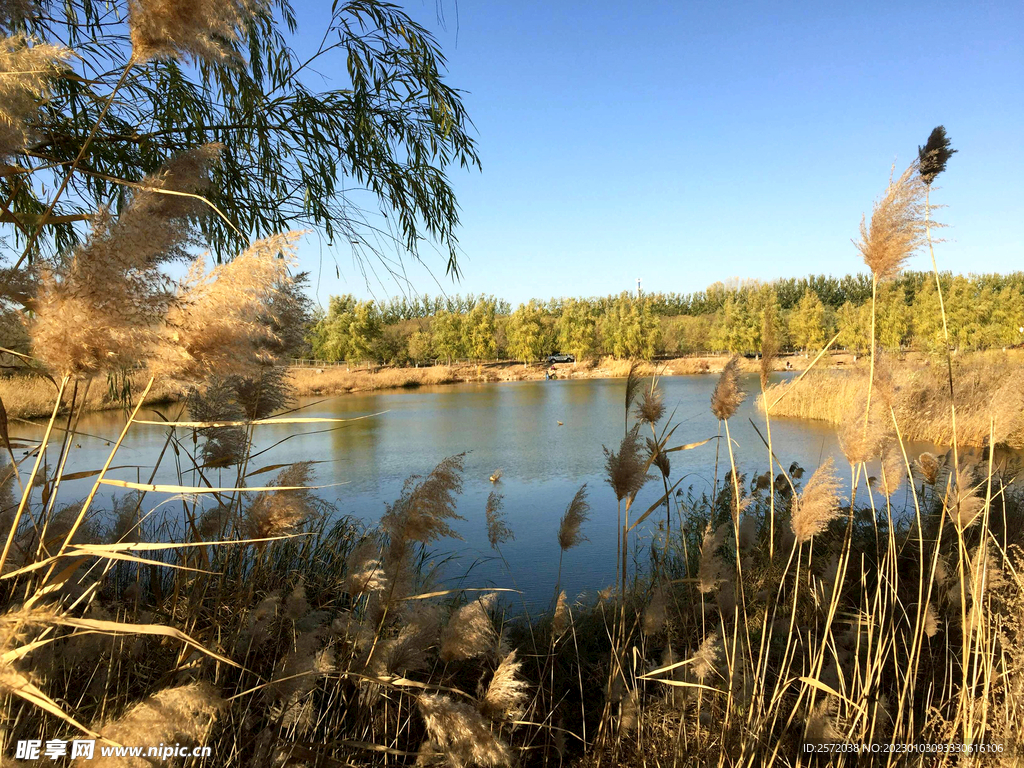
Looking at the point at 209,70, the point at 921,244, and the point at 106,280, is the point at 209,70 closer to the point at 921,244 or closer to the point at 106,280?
the point at 106,280

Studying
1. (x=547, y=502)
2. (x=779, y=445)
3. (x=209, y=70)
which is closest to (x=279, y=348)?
(x=209, y=70)

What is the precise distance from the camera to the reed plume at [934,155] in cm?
167

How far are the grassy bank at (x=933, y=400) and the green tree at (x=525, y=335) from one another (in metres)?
26.0

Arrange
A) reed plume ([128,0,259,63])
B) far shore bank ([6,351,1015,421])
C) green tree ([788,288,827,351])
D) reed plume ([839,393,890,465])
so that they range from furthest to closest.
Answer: green tree ([788,288,827,351]) < far shore bank ([6,351,1015,421]) < reed plume ([839,393,890,465]) < reed plume ([128,0,259,63])

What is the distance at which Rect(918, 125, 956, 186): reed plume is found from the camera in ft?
5.48

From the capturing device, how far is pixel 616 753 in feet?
5.68

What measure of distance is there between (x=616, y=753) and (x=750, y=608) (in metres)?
→ 1.26

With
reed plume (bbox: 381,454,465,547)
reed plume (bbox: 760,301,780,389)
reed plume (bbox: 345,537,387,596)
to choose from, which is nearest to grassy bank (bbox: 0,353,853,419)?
reed plume (bbox: 345,537,387,596)

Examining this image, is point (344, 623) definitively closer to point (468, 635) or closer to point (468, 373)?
point (468, 635)

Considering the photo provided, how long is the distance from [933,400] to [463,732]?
10.9m

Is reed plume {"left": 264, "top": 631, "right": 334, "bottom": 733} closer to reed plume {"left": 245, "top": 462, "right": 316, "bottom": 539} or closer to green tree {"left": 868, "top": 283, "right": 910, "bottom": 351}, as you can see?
reed plume {"left": 245, "top": 462, "right": 316, "bottom": 539}

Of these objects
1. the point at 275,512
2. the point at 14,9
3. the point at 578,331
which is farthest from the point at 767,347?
the point at 578,331

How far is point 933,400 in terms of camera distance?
31.8 ft

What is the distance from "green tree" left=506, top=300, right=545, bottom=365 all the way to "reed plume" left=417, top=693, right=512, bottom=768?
3809 centimetres
